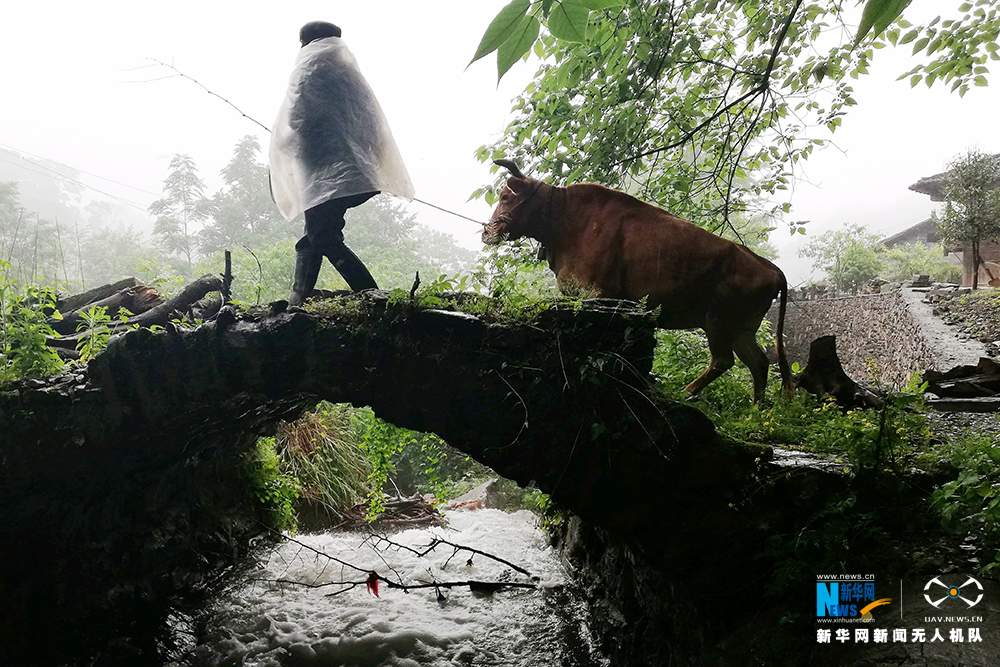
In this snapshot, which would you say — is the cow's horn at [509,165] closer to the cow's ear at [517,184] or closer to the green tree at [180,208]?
the cow's ear at [517,184]

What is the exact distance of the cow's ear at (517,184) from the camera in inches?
127

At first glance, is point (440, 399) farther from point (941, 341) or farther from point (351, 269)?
point (941, 341)

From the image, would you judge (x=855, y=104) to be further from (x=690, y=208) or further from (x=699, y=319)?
(x=699, y=319)

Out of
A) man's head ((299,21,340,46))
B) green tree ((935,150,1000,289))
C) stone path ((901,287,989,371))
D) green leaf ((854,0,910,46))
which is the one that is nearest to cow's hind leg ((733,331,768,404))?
green leaf ((854,0,910,46))

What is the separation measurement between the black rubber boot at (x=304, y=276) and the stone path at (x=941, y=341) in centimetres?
864

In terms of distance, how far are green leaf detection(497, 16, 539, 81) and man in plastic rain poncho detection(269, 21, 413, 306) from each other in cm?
280

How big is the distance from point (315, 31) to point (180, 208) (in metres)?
18.9

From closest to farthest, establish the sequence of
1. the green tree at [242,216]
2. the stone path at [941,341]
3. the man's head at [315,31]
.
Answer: the man's head at [315,31]
the stone path at [941,341]
the green tree at [242,216]

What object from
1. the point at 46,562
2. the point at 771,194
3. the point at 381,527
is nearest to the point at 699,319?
the point at 771,194

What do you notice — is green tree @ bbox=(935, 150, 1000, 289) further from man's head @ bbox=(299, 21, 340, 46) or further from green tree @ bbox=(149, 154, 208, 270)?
green tree @ bbox=(149, 154, 208, 270)

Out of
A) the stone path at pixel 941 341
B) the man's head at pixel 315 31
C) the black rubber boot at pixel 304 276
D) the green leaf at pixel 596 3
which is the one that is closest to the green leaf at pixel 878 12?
the green leaf at pixel 596 3

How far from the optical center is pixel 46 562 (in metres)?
3.47

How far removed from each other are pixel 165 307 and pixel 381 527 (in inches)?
167

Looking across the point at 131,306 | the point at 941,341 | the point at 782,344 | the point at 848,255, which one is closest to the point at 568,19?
the point at 782,344
